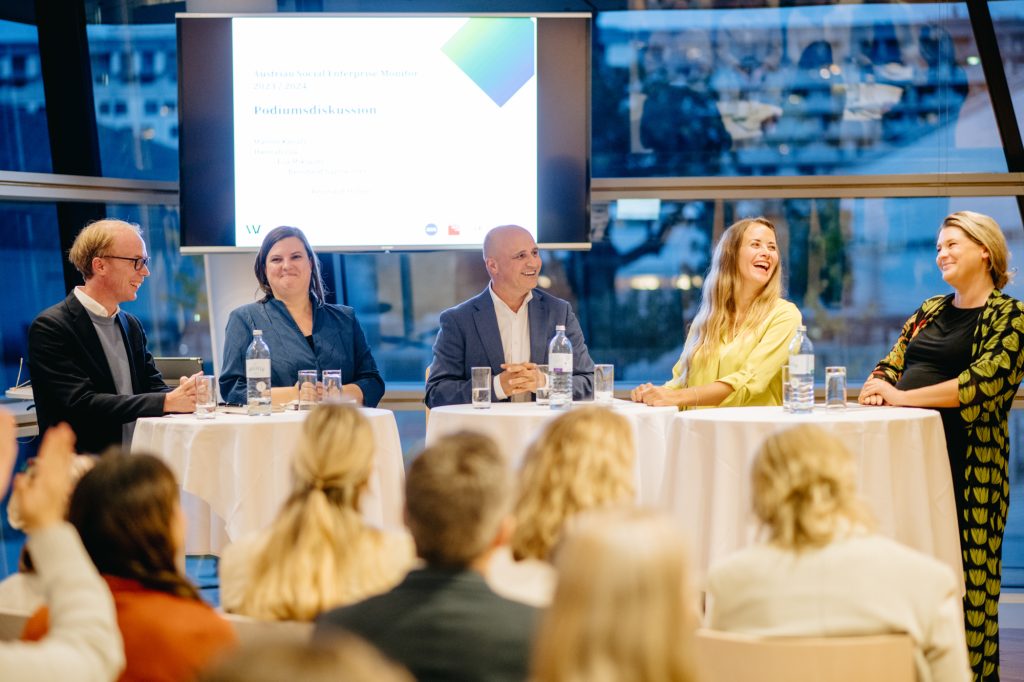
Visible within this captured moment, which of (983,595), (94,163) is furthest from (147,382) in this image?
(983,595)

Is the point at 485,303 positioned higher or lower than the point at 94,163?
lower

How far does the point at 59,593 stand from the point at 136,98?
5087 millimetres

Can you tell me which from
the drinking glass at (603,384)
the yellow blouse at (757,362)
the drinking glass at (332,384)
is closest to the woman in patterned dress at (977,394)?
the yellow blouse at (757,362)

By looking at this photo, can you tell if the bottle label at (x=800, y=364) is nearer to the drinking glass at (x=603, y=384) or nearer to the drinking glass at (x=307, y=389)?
the drinking glass at (x=603, y=384)

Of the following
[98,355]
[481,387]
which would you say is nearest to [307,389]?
[481,387]

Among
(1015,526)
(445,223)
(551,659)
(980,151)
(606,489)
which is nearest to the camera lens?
(551,659)

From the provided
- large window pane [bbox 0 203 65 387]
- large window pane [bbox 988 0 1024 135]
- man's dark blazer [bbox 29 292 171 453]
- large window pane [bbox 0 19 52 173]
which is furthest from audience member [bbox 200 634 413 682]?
large window pane [bbox 988 0 1024 135]

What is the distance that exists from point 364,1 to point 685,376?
313cm

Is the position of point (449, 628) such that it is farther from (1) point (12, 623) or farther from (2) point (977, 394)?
(2) point (977, 394)

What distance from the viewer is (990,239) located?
4.31m

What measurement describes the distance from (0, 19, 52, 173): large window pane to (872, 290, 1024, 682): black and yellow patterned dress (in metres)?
4.64

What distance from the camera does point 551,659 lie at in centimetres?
122

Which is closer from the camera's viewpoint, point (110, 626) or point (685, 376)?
point (110, 626)

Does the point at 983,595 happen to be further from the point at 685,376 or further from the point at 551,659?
the point at 551,659
